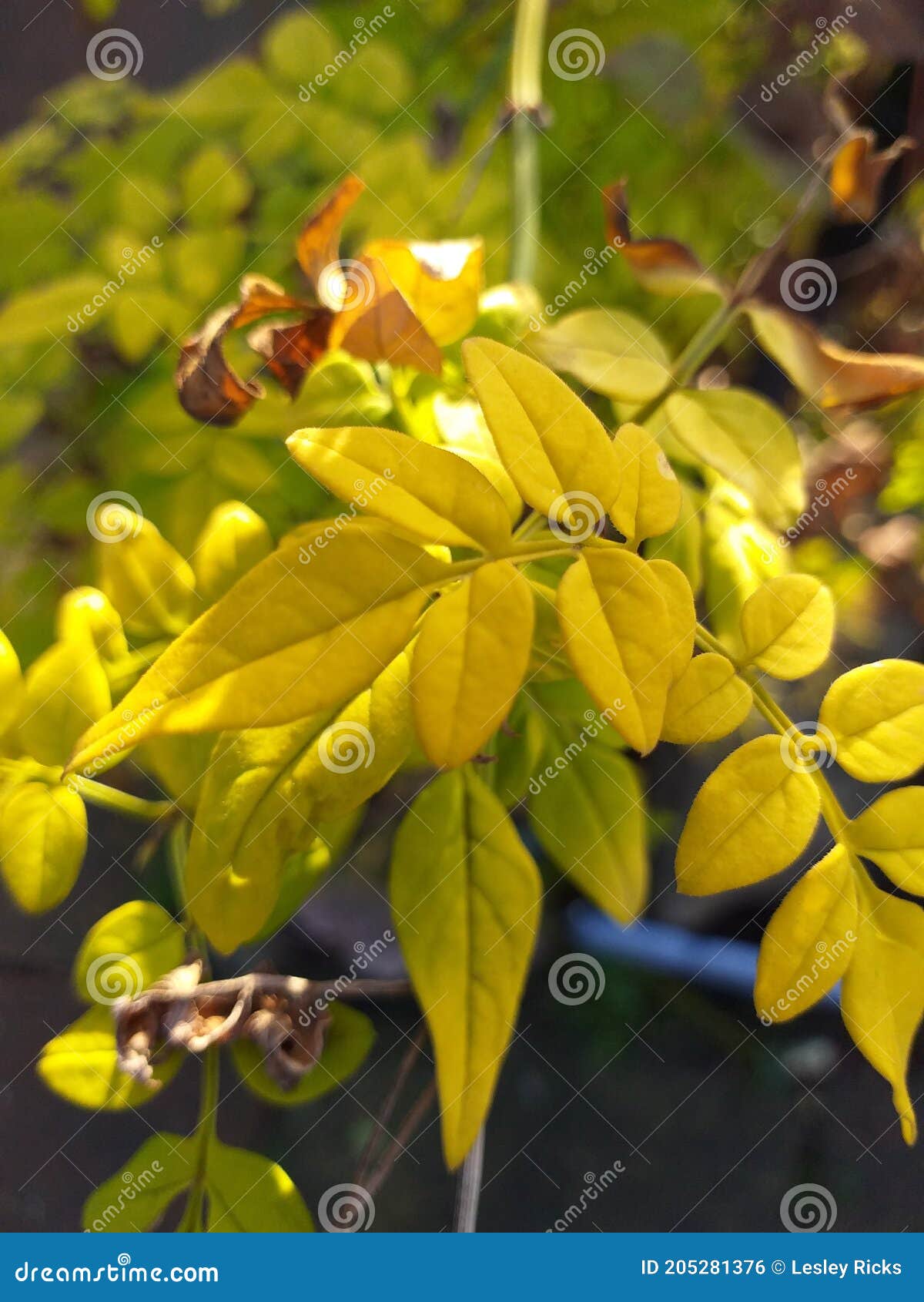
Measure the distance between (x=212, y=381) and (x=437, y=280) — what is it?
86 mm

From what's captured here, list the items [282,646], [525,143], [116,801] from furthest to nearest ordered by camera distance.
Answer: [525,143] → [116,801] → [282,646]

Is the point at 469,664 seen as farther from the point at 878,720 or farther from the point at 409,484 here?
the point at 878,720

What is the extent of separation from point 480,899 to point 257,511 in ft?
0.65

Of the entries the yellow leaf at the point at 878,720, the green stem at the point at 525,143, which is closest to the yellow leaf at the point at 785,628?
the yellow leaf at the point at 878,720

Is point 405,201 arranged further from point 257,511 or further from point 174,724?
point 174,724

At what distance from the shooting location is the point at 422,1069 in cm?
58

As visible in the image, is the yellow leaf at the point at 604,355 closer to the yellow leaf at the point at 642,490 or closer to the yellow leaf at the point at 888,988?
the yellow leaf at the point at 642,490

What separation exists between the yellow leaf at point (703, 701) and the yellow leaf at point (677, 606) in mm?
20

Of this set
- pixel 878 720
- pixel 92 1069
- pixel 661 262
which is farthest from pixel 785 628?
pixel 92 1069

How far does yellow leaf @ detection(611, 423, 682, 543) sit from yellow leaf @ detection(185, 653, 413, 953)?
0.08 meters

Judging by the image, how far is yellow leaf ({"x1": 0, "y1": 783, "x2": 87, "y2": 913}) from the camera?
301mm

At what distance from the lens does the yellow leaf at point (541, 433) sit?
0.24 meters

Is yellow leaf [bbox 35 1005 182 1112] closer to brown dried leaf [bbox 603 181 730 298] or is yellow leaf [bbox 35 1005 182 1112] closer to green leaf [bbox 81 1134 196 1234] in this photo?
green leaf [bbox 81 1134 196 1234]

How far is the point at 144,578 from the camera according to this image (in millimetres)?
329
